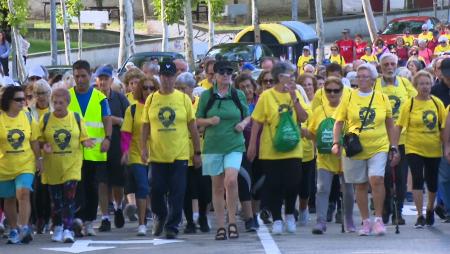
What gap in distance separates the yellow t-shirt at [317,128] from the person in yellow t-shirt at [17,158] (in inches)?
126

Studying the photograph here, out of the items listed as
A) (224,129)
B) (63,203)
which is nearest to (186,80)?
(224,129)

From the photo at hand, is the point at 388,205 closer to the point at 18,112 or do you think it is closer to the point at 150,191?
the point at 150,191

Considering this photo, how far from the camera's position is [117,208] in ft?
58.9

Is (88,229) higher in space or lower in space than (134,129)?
lower

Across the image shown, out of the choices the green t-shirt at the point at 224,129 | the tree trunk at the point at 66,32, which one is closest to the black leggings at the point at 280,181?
the green t-shirt at the point at 224,129

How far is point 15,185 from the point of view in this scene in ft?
52.5

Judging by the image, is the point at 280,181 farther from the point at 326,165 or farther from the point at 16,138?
the point at 16,138

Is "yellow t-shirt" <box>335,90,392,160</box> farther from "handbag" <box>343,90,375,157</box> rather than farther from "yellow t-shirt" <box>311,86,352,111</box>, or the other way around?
"yellow t-shirt" <box>311,86,352,111</box>

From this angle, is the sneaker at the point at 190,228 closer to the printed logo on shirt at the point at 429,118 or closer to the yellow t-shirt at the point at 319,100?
the yellow t-shirt at the point at 319,100

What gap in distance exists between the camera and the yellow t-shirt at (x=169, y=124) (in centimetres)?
1616

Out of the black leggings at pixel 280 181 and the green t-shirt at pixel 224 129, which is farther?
the black leggings at pixel 280 181

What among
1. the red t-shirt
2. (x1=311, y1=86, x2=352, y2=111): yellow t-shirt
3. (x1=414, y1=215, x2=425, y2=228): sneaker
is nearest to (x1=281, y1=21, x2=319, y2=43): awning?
the red t-shirt

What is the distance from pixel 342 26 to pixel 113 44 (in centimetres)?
1635

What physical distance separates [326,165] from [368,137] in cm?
98
